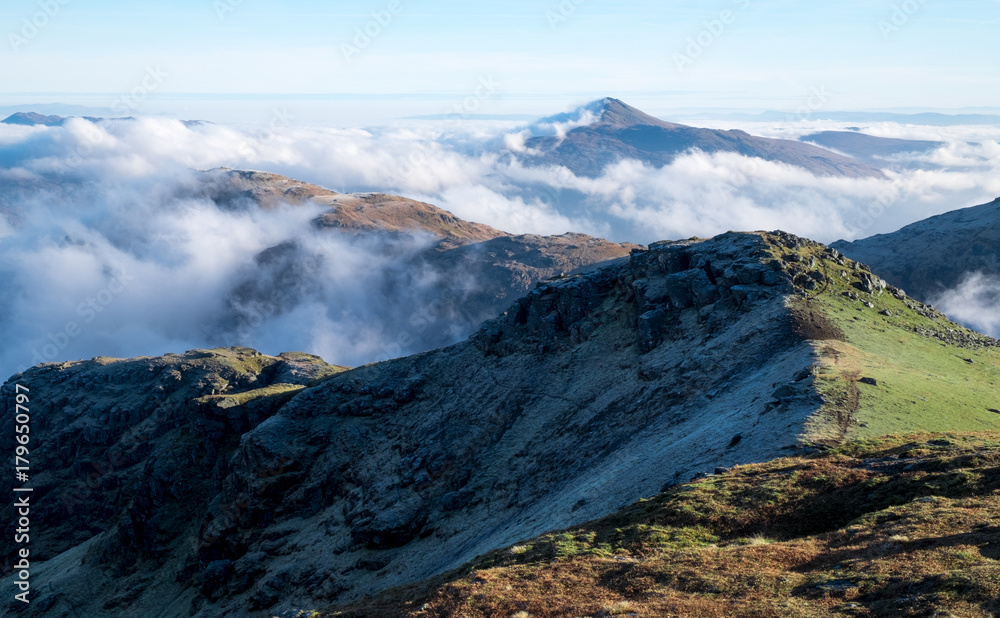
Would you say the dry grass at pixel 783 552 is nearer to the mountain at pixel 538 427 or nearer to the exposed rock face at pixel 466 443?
the mountain at pixel 538 427

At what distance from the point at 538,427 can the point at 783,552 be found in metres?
46.6

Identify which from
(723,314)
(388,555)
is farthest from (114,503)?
(723,314)

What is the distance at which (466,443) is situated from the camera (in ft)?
243

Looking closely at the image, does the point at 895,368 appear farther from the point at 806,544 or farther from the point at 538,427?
the point at 806,544

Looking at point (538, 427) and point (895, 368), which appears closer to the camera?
point (895, 368)

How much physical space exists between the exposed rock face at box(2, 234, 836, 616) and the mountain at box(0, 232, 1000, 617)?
0.88 feet

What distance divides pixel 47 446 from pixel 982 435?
548 ft

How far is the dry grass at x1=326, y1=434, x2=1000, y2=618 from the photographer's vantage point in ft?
67.2

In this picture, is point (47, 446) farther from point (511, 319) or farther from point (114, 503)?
point (511, 319)

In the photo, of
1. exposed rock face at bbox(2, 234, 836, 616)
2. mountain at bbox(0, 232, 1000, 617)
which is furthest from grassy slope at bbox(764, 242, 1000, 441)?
exposed rock face at bbox(2, 234, 836, 616)

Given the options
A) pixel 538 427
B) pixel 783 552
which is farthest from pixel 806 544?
pixel 538 427

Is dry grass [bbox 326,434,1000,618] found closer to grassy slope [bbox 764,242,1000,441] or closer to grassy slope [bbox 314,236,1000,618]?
grassy slope [bbox 314,236,1000,618]

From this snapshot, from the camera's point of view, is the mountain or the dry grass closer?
the dry grass

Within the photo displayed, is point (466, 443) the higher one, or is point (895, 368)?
point (895, 368)
